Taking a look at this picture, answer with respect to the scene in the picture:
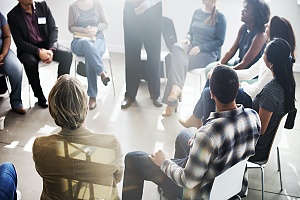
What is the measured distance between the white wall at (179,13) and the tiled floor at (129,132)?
105cm

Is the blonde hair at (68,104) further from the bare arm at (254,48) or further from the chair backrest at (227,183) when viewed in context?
the bare arm at (254,48)

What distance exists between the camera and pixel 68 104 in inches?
69.4

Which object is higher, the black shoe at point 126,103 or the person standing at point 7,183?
the person standing at point 7,183

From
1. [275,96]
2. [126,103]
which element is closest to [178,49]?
[126,103]

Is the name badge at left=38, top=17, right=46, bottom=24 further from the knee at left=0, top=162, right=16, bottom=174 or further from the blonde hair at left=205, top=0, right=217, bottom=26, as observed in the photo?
the knee at left=0, top=162, right=16, bottom=174

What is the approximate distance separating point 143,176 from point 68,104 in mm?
694

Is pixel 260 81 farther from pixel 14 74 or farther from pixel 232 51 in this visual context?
pixel 14 74

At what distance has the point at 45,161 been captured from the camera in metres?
1.74

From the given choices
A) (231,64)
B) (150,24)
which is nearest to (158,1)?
(150,24)

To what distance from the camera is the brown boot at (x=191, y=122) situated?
310 centimetres

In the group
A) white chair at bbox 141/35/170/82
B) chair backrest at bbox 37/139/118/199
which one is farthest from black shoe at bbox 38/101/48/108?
chair backrest at bbox 37/139/118/199

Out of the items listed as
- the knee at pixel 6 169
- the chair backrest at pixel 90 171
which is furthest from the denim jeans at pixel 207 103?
the knee at pixel 6 169

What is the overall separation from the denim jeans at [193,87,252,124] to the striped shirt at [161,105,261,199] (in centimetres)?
72

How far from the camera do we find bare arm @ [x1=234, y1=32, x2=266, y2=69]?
3.15 m
